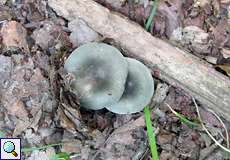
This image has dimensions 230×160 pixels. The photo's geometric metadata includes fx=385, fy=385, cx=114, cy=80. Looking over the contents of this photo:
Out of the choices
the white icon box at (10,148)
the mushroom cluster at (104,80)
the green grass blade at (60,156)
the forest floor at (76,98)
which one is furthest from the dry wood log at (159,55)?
the white icon box at (10,148)

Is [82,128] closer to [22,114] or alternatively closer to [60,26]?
[22,114]

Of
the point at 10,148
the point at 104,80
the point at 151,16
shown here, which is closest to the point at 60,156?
the point at 10,148

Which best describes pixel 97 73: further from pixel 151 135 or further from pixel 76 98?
pixel 151 135

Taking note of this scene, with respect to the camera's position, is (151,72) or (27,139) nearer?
(27,139)

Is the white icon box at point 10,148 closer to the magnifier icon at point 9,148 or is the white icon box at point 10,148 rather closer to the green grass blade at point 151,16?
the magnifier icon at point 9,148

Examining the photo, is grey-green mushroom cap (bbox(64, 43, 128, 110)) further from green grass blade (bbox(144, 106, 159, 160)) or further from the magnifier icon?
the magnifier icon

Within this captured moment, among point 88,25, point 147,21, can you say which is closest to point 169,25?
point 147,21
